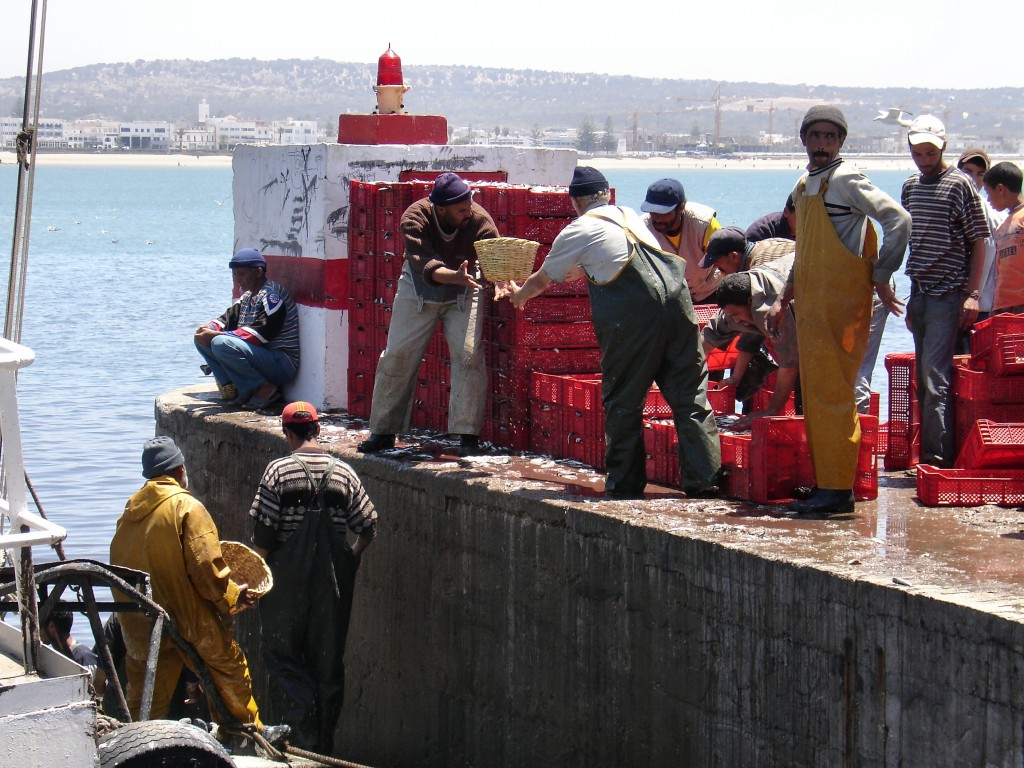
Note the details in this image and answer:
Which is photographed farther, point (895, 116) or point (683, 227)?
point (683, 227)

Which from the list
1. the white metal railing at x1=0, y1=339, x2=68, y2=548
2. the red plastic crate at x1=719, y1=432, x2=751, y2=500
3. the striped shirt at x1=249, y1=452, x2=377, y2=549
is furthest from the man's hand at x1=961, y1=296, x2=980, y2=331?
the white metal railing at x1=0, y1=339, x2=68, y2=548

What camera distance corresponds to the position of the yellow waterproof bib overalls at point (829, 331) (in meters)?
6.93

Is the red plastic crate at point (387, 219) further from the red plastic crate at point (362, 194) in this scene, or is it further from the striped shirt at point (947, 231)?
the striped shirt at point (947, 231)

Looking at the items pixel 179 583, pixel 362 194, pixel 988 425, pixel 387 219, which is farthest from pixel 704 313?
pixel 179 583

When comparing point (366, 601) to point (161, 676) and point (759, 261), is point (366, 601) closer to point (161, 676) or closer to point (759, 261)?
point (161, 676)

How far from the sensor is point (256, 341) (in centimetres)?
1069

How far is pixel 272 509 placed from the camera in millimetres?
7770

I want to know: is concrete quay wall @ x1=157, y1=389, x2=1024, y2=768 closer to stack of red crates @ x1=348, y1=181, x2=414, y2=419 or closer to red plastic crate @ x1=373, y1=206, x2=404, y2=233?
stack of red crates @ x1=348, y1=181, x2=414, y2=419

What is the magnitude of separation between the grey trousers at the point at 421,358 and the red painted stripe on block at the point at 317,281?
139 cm

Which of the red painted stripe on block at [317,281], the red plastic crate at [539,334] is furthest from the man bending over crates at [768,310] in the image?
the red painted stripe on block at [317,281]

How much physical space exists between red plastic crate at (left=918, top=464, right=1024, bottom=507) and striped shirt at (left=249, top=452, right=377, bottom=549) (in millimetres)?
2927

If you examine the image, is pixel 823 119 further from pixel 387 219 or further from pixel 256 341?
pixel 256 341

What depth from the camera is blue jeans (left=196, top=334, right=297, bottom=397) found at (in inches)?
419

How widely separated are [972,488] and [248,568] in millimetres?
3702
